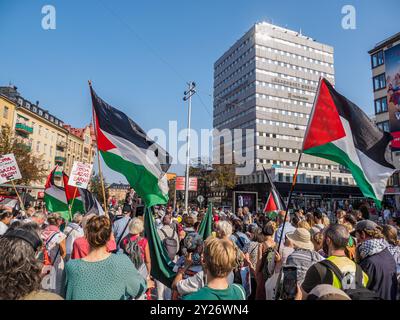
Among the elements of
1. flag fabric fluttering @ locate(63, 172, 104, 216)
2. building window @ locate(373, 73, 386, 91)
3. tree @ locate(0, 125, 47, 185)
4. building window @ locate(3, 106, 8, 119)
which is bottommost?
flag fabric fluttering @ locate(63, 172, 104, 216)

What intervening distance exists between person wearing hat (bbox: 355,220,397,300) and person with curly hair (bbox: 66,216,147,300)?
103 inches

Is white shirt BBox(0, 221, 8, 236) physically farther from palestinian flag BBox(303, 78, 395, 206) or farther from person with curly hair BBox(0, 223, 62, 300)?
palestinian flag BBox(303, 78, 395, 206)

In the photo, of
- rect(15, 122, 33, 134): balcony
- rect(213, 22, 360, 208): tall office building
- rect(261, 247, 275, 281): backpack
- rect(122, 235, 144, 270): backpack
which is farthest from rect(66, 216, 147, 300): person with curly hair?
rect(213, 22, 360, 208): tall office building

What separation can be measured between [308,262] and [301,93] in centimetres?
7927

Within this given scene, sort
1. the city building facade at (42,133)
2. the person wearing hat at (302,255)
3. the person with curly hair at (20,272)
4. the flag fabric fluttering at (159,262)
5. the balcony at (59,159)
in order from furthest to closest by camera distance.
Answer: the balcony at (59,159) → the city building facade at (42,133) → the flag fabric fluttering at (159,262) → the person wearing hat at (302,255) → the person with curly hair at (20,272)

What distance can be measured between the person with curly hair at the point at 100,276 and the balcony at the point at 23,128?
5439cm

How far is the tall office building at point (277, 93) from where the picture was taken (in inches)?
2761

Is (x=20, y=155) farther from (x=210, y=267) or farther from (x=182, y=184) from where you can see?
(x=210, y=267)

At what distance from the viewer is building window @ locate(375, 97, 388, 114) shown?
45.6m

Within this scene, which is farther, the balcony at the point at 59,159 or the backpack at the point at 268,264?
the balcony at the point at 59,159

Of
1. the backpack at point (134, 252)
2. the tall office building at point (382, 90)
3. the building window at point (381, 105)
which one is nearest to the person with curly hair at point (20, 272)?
the backpack at point (134, 252)

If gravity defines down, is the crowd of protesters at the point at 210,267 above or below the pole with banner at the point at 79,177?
below

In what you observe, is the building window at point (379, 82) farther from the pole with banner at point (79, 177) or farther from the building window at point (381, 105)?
the pole with banner at point (79, 177)

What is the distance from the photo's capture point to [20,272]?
2.01 metres
